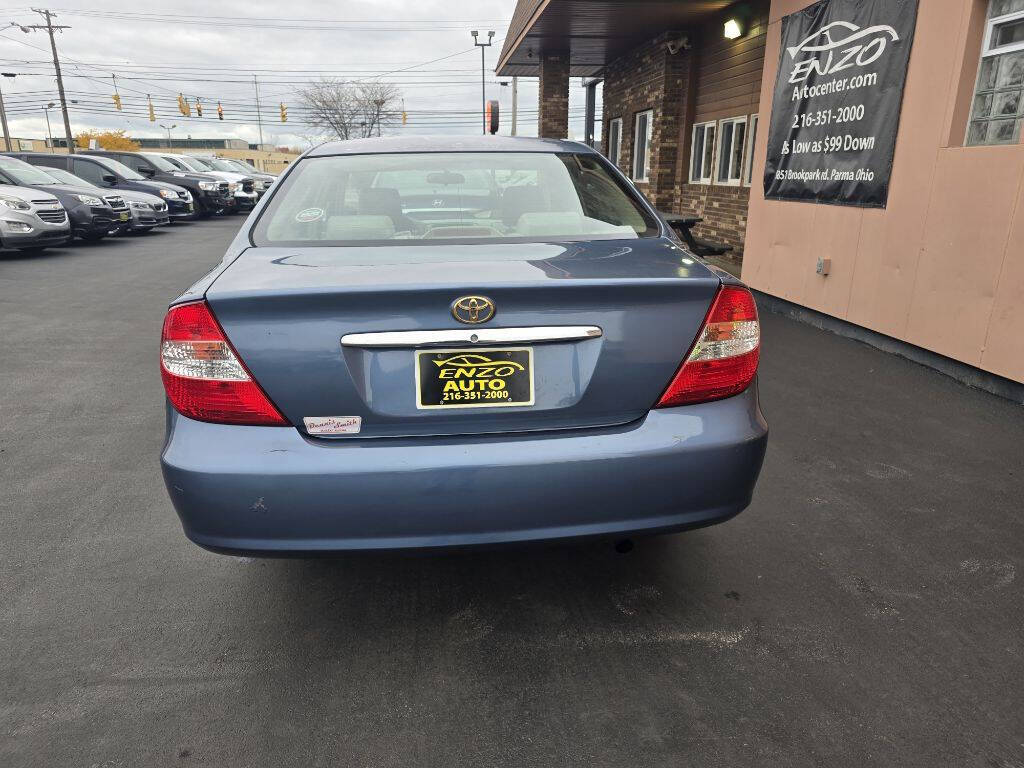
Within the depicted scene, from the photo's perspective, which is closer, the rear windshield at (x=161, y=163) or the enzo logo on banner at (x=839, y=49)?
the enzo logo on banner at (x=839, y=49)

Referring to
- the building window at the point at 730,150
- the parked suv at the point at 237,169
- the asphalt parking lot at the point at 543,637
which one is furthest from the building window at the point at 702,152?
the parked suv at the point at 237,169

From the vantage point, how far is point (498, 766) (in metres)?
1.86

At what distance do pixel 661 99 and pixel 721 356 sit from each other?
11.6 metres

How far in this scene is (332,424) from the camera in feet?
6.55

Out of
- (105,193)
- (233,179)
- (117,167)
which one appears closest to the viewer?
(105,193)

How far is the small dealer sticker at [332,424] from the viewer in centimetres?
199

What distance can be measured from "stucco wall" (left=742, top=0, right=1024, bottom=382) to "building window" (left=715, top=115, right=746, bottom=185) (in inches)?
159

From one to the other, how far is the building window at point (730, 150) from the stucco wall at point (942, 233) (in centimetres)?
404

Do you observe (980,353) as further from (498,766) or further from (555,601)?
(498,766)

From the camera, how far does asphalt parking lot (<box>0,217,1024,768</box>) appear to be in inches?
76.7

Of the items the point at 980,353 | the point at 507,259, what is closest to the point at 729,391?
the point at 507,259

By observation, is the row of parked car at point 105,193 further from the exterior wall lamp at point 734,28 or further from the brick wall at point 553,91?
the brick wall at point 553,91

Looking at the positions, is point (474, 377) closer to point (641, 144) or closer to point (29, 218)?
point (29, 218)

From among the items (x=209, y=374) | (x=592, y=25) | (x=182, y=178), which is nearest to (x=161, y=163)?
(x=182, y=178)
